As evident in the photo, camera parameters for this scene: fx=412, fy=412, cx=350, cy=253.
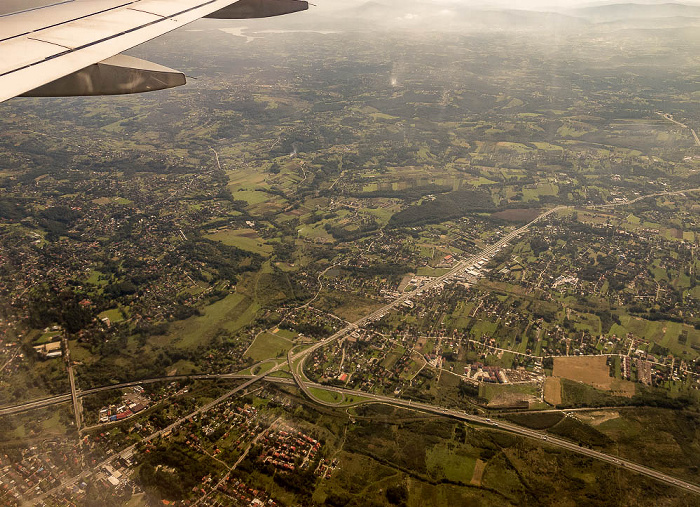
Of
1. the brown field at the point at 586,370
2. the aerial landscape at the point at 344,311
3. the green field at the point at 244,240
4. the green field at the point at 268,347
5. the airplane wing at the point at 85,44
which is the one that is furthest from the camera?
the green field at the point at 244,240

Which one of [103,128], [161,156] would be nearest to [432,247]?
[161,156]

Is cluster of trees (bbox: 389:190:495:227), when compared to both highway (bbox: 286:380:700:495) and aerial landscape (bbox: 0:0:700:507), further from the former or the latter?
highway (bbox: 286:380:700:495)

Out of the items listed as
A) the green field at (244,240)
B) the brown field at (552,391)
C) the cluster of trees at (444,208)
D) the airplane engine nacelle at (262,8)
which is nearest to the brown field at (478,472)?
the brown field at (552,391)

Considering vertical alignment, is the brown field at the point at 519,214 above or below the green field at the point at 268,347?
above

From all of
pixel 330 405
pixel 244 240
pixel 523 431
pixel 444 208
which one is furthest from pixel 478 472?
pixel 444 208

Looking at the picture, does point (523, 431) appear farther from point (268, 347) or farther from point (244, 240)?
point (244, 240)

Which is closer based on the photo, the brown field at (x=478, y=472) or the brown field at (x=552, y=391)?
the brown field at (x=478, y=472)

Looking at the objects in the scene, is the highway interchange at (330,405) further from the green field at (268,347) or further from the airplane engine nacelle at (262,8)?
the airplane engine nacelle at (262,8)
